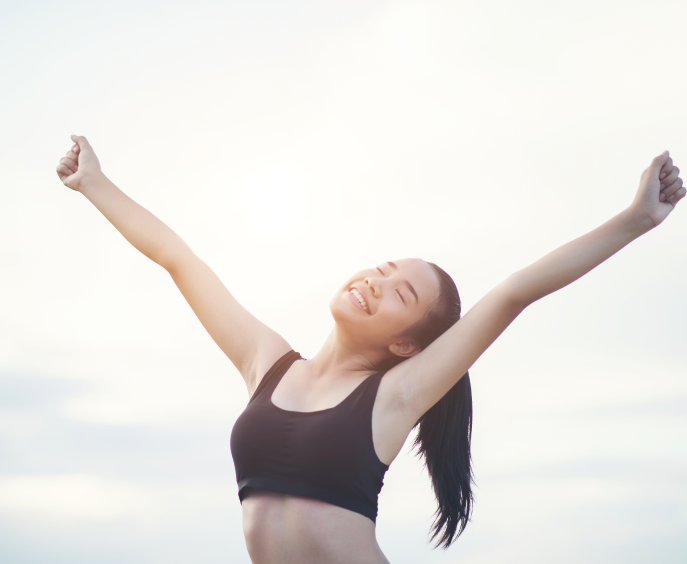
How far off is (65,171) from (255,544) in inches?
89.4

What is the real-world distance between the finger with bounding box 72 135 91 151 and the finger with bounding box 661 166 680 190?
9.73ft

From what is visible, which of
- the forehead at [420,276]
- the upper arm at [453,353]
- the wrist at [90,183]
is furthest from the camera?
the wrist at [90,183]

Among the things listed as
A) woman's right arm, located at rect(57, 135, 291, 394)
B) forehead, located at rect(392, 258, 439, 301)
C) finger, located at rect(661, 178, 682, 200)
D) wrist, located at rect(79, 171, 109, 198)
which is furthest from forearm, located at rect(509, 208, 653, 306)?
wrist, located at rect(79, 171, 109, 198)

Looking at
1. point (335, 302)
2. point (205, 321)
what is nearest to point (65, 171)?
point (205, 321)

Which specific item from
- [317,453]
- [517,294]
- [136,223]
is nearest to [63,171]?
[136,223]

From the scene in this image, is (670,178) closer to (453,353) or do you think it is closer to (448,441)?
(453,353)

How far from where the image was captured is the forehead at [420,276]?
3445mm

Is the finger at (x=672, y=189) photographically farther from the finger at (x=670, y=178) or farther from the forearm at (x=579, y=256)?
the forearm at (x=579, y=256)

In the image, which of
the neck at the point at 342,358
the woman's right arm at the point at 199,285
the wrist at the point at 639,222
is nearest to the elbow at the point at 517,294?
the wrist at the point at 639,222

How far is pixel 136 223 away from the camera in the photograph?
3.65 meters

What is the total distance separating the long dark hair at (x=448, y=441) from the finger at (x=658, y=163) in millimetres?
1138

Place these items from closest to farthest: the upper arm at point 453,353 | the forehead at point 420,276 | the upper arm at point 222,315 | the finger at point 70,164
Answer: the upper arm at point 453,353, the forehead at point 420,276, the upper arm at point 222,315, the finger at point 70,164

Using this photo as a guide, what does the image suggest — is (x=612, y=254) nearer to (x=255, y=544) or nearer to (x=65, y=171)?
(x=255, y=544)

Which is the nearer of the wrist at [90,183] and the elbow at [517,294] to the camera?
the elbow at [517,294]
